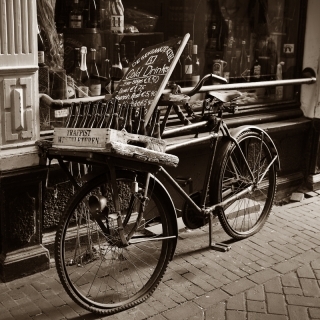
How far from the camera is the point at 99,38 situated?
4656 millimetres

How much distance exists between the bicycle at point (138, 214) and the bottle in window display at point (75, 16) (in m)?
1.18

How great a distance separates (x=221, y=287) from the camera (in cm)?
388

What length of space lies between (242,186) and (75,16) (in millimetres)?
2024

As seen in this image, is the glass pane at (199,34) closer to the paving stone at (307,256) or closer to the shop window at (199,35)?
the shop window at (199,35)

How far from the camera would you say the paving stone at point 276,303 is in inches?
142

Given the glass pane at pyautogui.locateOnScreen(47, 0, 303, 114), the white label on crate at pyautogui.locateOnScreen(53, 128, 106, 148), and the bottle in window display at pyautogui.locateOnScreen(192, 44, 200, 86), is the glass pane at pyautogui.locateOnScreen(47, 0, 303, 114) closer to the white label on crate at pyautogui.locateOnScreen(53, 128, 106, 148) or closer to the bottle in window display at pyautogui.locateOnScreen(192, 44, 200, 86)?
the bottle in window display at pyautogui.locateOnScreen(192, 44, 200, 86)

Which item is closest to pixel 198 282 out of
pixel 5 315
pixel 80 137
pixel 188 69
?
pixel 5 315

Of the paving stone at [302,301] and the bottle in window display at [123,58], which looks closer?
the paving stone at [302,301]

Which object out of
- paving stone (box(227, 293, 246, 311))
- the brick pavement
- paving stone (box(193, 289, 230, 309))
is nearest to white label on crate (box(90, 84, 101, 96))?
the brick pavement

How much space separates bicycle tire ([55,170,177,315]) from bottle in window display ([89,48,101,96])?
827 mm

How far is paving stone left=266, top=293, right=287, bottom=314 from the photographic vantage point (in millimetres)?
3605

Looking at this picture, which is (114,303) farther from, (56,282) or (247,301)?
(247,301)

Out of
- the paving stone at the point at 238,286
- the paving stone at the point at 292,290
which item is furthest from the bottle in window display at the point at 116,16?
the paving stone at the point at 292,290

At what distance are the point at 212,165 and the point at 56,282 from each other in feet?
4.99
